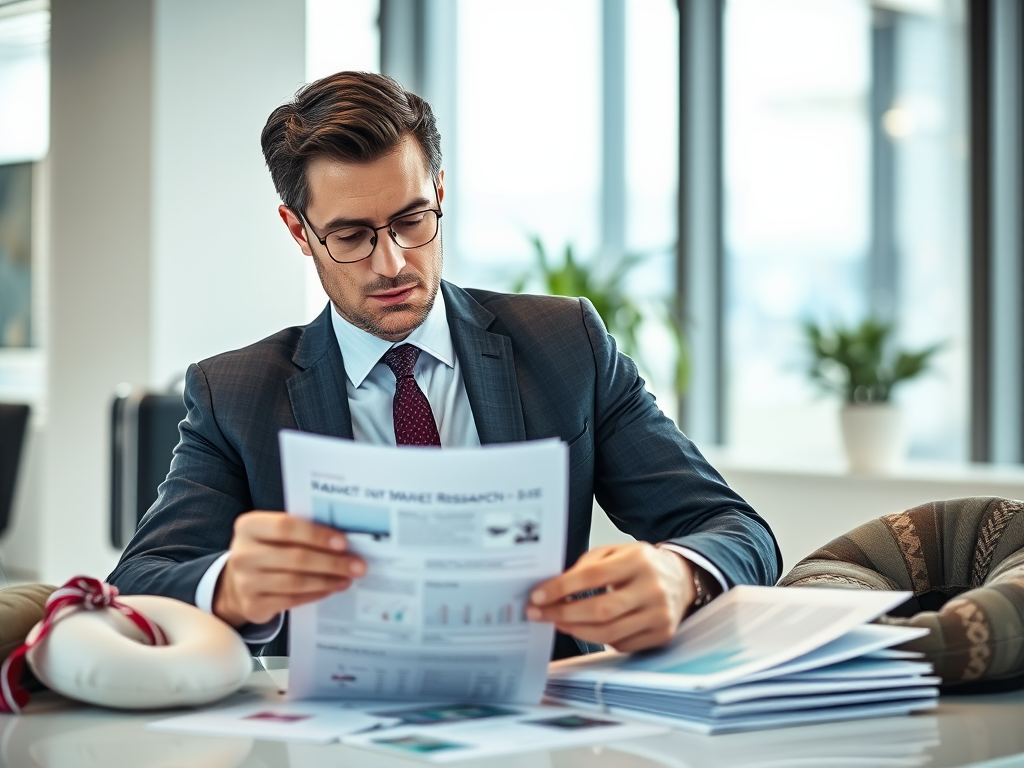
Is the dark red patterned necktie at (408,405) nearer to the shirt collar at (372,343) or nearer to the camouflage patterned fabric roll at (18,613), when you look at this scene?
the shirt collar at (372,343)

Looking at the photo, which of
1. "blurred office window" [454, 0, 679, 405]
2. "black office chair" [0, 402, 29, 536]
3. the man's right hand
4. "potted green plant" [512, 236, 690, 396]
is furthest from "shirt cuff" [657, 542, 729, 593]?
"black office chair" [0, 402, 29, 536]

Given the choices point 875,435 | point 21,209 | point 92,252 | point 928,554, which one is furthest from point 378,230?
point 21,209

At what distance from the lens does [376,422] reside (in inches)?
67.6

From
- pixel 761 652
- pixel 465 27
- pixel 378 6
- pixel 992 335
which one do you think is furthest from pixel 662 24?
pixel 761 652

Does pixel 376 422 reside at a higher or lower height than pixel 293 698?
higher

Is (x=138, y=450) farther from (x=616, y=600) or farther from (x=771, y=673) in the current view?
(x=771, y=673)

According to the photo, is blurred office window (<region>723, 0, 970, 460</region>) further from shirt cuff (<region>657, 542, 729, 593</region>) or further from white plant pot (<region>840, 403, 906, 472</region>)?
shirt cuff (<region>657, 542, 729, 593</region>)

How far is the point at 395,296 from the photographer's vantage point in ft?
5.42

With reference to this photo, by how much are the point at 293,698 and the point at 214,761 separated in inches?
8.5

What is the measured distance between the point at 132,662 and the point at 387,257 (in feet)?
2.31

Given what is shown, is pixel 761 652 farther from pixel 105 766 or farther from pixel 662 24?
pixel 662 24

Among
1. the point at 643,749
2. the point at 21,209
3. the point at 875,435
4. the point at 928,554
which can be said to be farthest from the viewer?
the point at 21,209

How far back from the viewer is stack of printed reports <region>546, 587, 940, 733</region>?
3.47 feet

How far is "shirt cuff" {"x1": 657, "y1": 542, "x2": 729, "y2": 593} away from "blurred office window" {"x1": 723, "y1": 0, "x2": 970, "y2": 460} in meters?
3.20
